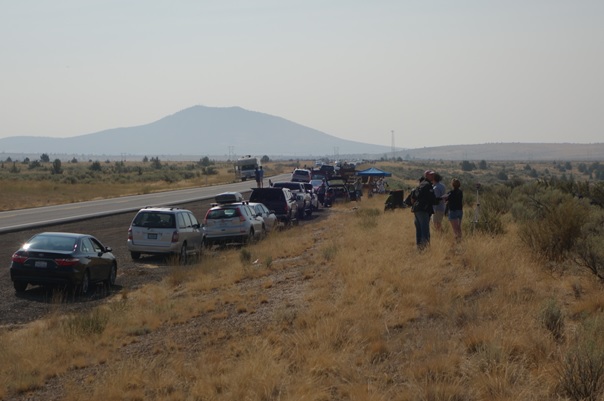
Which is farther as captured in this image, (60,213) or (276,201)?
(60,213)

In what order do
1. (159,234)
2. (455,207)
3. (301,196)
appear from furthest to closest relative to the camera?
(301,196), (159,234), (455,207)

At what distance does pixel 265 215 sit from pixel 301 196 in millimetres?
9292

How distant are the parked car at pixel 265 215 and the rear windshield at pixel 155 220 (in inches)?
225

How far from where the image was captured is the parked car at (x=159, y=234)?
24797mm

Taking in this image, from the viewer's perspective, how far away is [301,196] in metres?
41.0

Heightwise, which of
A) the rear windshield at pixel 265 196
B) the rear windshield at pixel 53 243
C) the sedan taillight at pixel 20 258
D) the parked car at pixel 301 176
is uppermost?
the rear windshield at pixel 53 243

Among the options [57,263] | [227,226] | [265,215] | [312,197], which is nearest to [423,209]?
[57,263]

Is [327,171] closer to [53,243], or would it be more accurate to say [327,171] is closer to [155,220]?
[155,220]

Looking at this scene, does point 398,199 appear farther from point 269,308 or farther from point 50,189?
point 50,189

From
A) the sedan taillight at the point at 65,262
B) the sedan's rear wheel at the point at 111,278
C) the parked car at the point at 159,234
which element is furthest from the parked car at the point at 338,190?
the sedan taillight at the point at 65,262

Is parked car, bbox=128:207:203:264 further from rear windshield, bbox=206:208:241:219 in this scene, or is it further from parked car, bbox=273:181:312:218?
parked car, bbox=273:181:312:218

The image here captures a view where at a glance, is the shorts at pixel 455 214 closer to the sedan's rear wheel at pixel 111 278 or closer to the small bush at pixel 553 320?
the sedan's rear wheel at pixel 111 278

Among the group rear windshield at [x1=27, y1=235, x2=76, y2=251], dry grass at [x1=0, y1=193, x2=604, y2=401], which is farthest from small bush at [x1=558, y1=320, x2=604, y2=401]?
rear windshield at [x1=27, y1=235, x2=76, y2=251]

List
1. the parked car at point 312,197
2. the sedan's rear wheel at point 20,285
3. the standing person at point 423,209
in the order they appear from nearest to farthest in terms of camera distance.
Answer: the sedan's rear wheel at point 20,285 < the standing person at point 423,209 < the parked car at point 312,197
